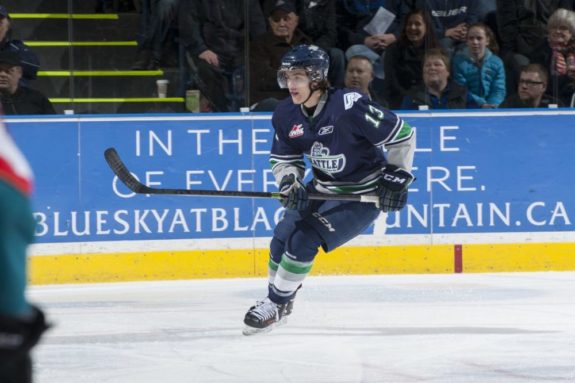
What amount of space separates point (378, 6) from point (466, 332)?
2473mm

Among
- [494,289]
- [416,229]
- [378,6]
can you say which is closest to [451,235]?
[416,229]

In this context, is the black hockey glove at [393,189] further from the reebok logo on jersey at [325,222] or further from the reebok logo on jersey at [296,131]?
the reebok logo on jersey at [296,131]

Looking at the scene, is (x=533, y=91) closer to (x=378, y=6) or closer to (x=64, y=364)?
(x=378, y=6)

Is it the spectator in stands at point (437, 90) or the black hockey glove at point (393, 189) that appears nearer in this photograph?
the black hockey glove at point (393, 189)

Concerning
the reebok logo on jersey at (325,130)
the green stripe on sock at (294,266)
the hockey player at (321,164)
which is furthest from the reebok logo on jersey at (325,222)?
the reebok logo on jersey at (325,130)

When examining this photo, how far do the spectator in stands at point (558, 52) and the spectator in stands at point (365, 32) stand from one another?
824 mm

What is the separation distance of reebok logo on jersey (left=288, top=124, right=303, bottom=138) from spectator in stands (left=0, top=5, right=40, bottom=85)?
2053 mm

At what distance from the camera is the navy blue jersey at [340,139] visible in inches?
→ 181

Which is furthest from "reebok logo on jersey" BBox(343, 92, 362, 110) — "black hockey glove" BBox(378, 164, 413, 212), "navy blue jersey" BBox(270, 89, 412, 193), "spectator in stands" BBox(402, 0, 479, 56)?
"spectator in stands" BBox(402, 0, 479, 56)

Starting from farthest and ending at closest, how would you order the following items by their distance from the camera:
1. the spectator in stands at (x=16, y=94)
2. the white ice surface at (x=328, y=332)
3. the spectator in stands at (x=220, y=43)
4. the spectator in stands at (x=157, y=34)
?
1. the spectator in stands at (x=220, y=43)
2. the spectator in stands at (x=157, y=34)
3. the spectator in stands at (x=16, y=94)
4. the white ice surface at (x=328, y=332)

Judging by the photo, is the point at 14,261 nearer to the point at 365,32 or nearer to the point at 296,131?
the point at 296,131

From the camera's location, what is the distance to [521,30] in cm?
672

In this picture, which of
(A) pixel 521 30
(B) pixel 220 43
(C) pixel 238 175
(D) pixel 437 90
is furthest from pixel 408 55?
(C) pixel 238 175

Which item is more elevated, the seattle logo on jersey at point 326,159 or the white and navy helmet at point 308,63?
the white and navy helmet at point 308,63
